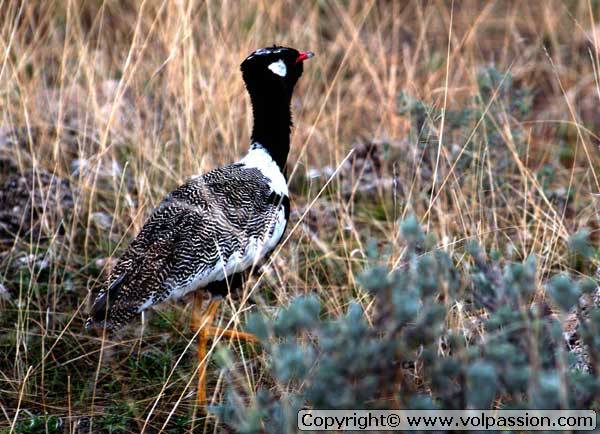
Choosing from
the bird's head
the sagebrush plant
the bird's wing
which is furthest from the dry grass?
the sagebrush plant

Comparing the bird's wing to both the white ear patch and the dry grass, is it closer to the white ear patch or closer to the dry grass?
the dry grass

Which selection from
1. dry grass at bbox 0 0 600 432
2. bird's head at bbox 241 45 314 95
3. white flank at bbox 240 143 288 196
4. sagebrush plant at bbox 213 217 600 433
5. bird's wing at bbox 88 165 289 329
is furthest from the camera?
bird's head at bbox 241 45 314 95

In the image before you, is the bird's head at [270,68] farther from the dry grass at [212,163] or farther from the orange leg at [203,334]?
the orange leg at [203,334]

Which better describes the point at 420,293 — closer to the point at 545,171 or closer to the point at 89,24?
the point at 545,171

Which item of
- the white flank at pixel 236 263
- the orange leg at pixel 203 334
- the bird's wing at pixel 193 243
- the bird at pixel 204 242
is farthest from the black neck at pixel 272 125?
the orange leg at pixel 203 334

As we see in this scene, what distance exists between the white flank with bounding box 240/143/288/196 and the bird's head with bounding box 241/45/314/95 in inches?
10.5

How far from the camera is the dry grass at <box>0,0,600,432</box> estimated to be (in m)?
3.73

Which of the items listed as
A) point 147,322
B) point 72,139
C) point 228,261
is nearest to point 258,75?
point 228,261

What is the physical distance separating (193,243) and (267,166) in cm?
60

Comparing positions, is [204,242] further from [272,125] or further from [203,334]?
[272,125]

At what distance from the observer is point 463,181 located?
4766 mm

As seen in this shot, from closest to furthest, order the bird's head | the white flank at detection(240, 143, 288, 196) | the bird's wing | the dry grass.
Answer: the bird's wing
the dry grass
the white flank at detection(240, 143, 288, 196)
the bird's head

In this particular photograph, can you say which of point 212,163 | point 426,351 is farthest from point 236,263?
point 212,163

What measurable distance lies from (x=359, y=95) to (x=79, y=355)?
9.20 feet
